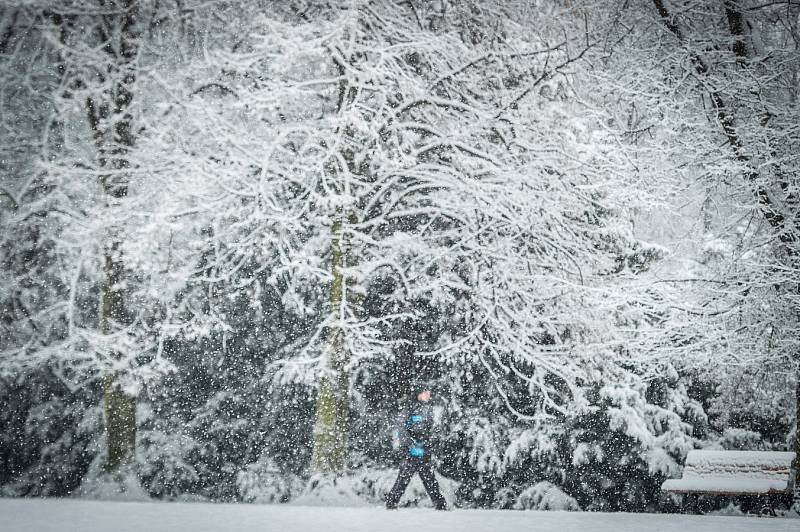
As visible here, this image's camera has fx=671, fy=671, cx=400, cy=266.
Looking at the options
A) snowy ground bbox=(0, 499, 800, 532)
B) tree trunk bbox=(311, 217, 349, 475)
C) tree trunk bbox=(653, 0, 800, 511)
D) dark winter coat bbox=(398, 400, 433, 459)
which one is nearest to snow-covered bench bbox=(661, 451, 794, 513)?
snowy ground bbox=(0, 499, 800, 532)

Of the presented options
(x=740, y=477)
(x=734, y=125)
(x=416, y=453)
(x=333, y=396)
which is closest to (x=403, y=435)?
(x=416, y=453)

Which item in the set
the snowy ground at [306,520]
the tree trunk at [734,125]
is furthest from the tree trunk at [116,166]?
the tree trunk at [734,125]

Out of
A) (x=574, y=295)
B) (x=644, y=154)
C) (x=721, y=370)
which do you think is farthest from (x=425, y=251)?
(x=721, y=370)

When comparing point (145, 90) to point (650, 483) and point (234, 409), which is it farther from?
point (650, 483)

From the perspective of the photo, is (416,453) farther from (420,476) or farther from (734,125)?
(734,125)

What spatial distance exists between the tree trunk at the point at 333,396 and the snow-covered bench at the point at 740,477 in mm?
4646

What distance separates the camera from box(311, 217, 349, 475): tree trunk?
961 centimetres

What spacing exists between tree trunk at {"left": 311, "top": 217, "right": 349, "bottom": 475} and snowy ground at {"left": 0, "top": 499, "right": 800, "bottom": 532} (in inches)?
52.5

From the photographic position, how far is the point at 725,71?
28.0 feet

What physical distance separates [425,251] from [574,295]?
85.2 inches

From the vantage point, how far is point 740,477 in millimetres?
9281

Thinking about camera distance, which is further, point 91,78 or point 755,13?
point 91,78

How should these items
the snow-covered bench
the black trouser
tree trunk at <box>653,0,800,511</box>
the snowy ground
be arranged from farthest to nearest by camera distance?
the snow-covered bench
tree trunk at <box>653,0,800,511</box>
the black trouser
the snowy ground

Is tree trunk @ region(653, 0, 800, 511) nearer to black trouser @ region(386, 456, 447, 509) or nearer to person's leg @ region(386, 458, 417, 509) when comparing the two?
black trouser @ region(386, 456, 447, 509)
